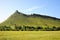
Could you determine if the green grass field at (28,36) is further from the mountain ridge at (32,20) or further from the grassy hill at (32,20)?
the mountain ridge at (32,20)

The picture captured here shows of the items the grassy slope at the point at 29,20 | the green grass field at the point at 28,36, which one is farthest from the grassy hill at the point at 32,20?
the green grass field at the point at 28,36

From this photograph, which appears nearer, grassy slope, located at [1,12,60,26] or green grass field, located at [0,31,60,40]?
green grass field, located at [0,31,60,40]

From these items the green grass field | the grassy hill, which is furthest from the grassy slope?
the green grass field

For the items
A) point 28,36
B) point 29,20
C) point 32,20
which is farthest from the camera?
point 29,20

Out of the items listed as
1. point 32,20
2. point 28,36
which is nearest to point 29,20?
point 32,20

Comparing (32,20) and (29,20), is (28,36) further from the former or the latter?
(29,20)

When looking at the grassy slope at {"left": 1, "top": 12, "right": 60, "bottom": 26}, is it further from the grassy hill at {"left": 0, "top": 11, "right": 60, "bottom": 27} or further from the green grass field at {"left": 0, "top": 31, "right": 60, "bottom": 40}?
the green grass field at {"left": 0, "top": 31, "right": 60, "bottom": 40}

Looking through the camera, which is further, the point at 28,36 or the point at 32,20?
the point at 32,20

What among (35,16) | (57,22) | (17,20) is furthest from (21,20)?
(57,22)

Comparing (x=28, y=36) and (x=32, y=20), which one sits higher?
(x=32, y=20)

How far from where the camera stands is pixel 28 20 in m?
64.5

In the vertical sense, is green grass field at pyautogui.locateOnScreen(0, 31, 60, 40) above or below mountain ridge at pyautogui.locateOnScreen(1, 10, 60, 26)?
below

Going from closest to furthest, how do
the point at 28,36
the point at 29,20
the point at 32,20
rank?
the point at 28,36, the point at 32,20, the point at 29,20

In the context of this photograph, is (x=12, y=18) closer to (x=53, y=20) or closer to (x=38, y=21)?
(x=38, y=21)
